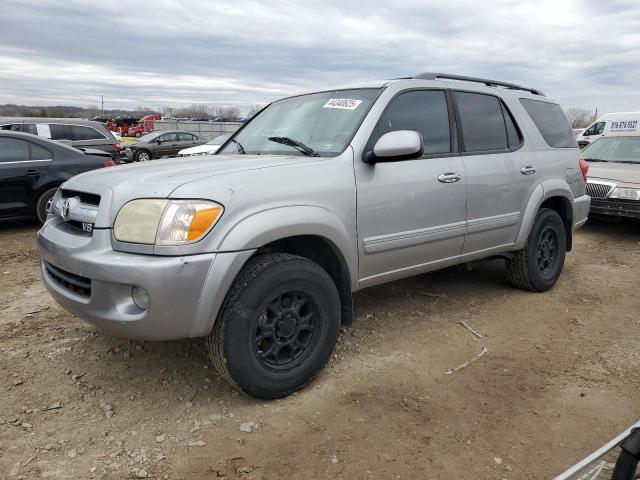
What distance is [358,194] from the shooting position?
122 inches

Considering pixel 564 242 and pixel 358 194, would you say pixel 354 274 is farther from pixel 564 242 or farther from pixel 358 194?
pixel 564 242

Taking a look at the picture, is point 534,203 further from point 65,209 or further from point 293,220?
point 65,209

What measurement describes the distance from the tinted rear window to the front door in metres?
1.29

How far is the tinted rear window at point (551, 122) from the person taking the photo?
15.4 feet

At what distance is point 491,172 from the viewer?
401 centimetres

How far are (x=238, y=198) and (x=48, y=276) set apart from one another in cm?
129

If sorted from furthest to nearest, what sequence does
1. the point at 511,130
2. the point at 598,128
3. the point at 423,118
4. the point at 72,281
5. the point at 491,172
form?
the point at 598,128, the point at 511,130, the point at 491,172, the point at 423,118, the point at 72,281

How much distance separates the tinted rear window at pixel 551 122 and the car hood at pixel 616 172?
10.9ft

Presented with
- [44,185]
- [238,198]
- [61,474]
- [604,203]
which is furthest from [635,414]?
[44,185]

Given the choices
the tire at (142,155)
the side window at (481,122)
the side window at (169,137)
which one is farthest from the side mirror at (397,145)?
the side window at (169,137)

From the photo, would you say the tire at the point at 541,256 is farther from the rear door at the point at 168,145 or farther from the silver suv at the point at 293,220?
the rear door at the point at 168,145

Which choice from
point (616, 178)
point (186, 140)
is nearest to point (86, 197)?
point (616, 178)

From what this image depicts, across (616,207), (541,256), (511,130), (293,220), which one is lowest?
(541,256)

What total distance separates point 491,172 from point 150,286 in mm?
2785
